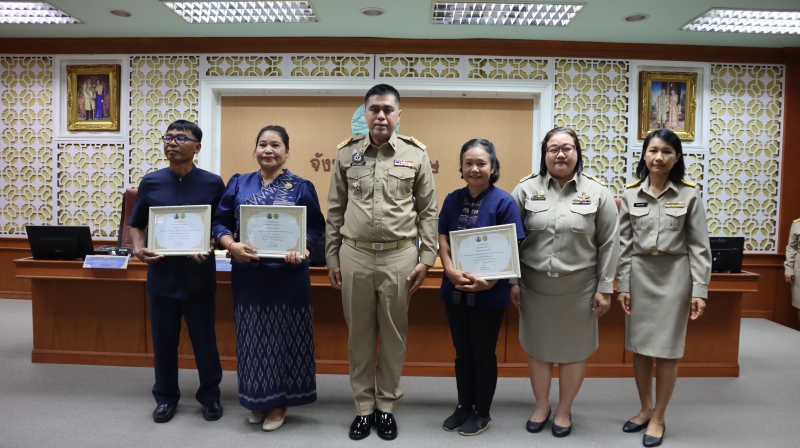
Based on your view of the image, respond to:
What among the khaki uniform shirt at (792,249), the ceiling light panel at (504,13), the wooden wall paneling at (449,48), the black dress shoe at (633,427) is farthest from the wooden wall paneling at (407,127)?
the black dress shoe at (633,427)

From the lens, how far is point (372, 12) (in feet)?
14.0

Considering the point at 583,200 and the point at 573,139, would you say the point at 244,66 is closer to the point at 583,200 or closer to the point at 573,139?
the point at 573,139

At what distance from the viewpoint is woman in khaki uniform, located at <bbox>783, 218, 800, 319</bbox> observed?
477 cm

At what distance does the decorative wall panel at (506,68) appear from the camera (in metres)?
4.99

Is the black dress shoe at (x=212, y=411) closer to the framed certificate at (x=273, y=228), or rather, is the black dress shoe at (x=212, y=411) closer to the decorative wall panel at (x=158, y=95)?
the framed certificate at (x=273, y=228)

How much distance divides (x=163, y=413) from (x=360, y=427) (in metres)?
1.00

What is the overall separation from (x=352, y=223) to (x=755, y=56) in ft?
17.2

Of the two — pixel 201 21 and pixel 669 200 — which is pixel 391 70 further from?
pixel 669 200

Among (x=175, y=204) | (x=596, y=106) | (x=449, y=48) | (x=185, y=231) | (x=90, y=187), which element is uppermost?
(x=449, y=48)

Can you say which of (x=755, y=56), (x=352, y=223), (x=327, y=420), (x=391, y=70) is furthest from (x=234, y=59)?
(x=755, y=56)

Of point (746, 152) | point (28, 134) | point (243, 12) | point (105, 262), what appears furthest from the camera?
point (28, 134)

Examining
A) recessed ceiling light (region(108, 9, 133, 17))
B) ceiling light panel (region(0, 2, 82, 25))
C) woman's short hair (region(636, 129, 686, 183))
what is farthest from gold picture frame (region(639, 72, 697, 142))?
ceiling light panel (region(0, 2, 82, 25))

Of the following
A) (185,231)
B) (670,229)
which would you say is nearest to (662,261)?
(670,229)

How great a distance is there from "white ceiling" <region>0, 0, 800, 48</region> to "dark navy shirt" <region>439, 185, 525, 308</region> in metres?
2.53
